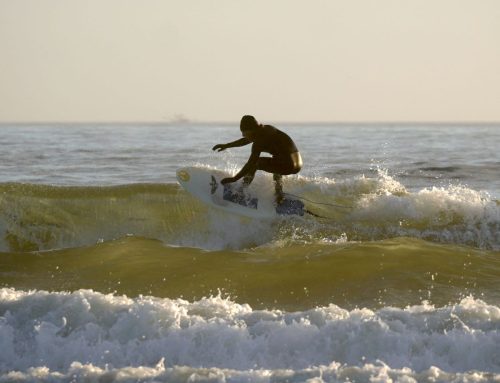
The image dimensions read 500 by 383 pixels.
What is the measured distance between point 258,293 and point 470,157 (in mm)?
23052

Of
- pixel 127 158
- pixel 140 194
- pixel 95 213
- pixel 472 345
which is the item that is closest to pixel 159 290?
pixel 472 345

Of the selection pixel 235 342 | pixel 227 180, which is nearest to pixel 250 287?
pixel 235 342

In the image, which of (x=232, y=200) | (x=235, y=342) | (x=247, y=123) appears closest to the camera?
(x=235, y=342)

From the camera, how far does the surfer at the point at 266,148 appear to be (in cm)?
1236

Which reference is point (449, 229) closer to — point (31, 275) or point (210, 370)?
point (31, 275)

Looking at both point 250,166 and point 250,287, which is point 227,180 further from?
point 250,287

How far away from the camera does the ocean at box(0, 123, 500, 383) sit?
6863 mm

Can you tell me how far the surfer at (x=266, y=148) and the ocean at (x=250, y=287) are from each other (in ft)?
3.15

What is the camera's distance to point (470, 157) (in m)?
30.9

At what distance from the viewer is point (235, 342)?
7105 millimetres

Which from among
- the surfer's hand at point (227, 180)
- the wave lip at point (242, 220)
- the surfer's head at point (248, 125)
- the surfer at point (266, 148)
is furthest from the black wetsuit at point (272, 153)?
the wave lip at point (242, 220)

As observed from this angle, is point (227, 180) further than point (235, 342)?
Yes

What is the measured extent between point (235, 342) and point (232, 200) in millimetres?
6597

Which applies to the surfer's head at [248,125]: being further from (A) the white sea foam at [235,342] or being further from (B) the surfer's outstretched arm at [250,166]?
(A) the white sea foam at [235,342]
